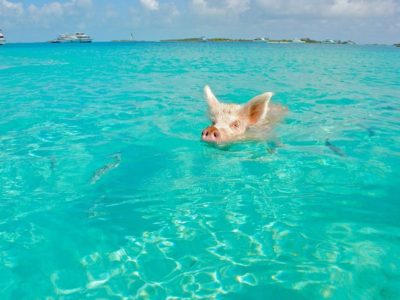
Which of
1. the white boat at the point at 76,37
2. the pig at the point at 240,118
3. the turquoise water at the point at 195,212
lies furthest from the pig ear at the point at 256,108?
the white boat at the point at 76,37

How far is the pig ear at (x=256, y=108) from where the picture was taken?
24.5ft

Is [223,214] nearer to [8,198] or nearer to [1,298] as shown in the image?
[1,298]

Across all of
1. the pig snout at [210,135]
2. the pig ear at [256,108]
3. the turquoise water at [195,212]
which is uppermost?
the pig ear at [256,108]

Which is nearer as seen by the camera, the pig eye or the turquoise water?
the turquoise water

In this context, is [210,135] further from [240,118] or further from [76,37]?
[76,37]

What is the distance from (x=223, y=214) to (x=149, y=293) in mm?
1700

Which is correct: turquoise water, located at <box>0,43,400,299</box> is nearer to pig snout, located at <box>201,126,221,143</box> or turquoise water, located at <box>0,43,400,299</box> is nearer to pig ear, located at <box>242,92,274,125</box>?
pig snout, located at <box>201,126,221,143</box>

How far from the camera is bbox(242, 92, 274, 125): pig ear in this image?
7.45 metres

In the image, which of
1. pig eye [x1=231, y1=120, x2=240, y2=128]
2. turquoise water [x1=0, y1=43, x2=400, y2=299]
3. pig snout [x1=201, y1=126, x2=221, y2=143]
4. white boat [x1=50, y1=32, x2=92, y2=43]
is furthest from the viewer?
white boat [x1=50, y1=32, x2=92, y2=43]

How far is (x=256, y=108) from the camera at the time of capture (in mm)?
7797

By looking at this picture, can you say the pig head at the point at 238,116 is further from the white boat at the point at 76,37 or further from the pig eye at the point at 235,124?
the white boat at the point at 76,37

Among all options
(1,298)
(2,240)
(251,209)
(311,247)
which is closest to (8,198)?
(2,240)

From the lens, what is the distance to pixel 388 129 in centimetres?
924

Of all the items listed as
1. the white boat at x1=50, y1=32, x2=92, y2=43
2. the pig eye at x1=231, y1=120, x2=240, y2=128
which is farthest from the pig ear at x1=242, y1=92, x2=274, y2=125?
the white boat at x1=50, y1=32, x2=92, y2=43
